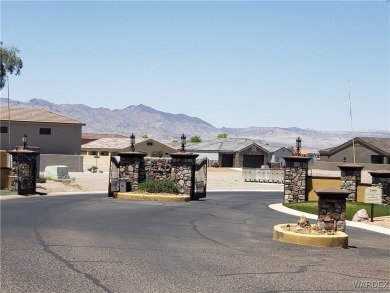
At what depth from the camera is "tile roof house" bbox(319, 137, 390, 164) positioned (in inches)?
3279

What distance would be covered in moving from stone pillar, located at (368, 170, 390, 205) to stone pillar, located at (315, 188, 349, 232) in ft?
44.2

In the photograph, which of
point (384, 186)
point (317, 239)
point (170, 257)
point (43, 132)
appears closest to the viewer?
point (170, 257)

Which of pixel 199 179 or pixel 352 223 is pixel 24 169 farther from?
pixel 352 223

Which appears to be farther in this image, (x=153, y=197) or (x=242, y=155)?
(x=242, y=155)

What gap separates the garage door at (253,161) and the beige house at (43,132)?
86.6ft

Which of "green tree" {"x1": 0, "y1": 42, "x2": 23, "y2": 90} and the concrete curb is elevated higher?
"green tree" {"x1": 0, "y1": 42, "x2": 23, "y2": 90}

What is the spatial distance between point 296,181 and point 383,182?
4.90 metres

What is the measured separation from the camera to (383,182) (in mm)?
32062

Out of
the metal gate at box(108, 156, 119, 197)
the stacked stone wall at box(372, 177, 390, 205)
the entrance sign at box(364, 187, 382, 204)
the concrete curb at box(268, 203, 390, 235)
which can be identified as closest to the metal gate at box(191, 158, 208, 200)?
the metal gate at box(108, 156, 119, 197)

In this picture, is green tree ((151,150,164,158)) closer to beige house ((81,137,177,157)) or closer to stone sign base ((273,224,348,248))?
beige house ((81,137,177,157))

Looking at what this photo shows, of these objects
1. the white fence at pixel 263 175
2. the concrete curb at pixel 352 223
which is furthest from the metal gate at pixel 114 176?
the white fence at pixel 263 175

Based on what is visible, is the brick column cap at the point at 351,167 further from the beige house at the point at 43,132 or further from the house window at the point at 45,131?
the house window at the point at 45,131

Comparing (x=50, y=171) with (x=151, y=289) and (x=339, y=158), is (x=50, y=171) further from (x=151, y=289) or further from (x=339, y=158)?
(x=339, y=158)

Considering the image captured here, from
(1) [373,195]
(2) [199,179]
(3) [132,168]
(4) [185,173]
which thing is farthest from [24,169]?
(1) [373,195]
